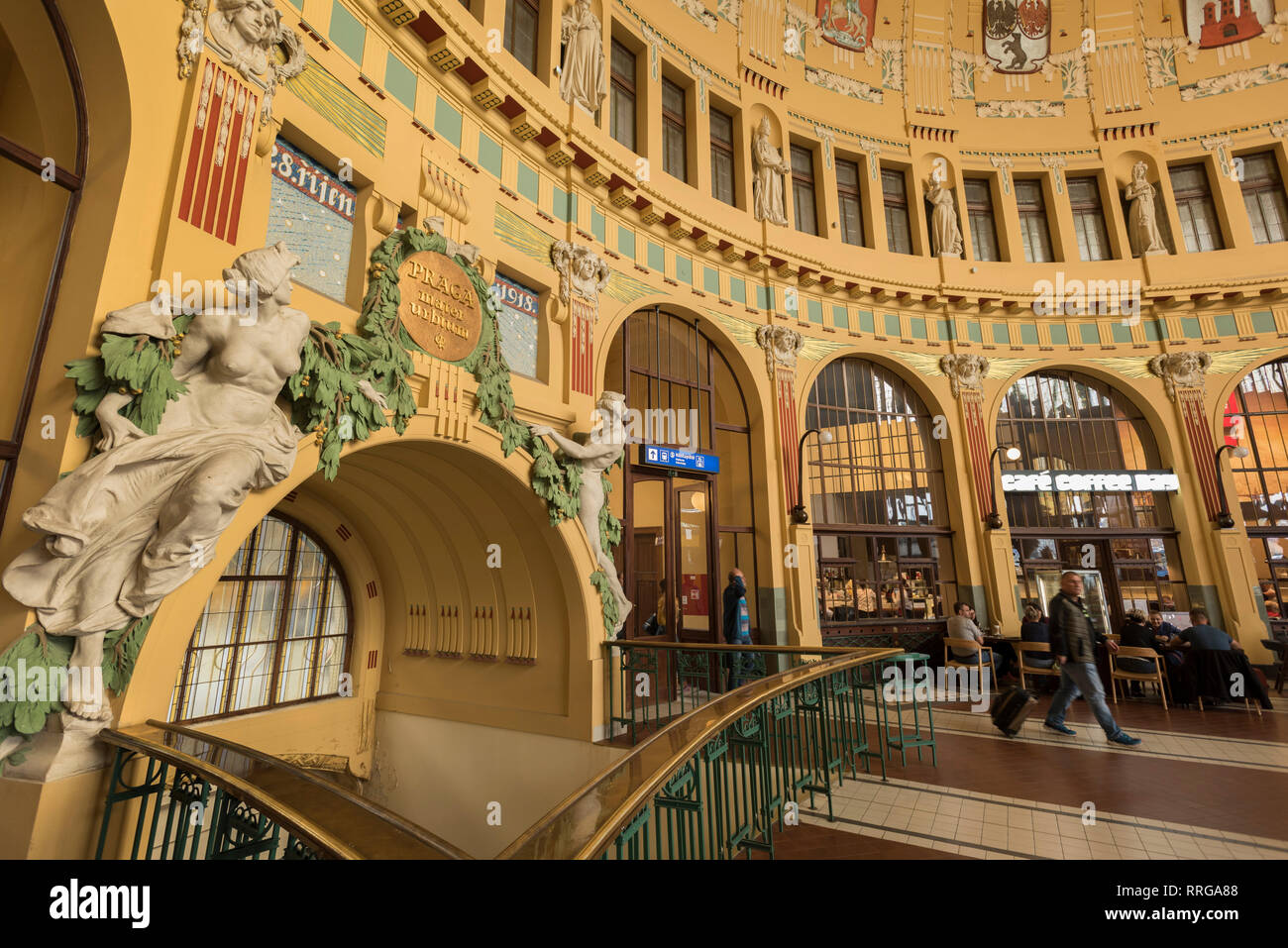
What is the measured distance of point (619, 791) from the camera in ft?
6.30

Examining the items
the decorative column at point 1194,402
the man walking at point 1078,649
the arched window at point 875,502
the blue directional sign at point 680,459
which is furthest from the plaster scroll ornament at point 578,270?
the decorative column at point 1194,402

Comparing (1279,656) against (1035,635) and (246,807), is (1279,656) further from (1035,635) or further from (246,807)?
(246,807)

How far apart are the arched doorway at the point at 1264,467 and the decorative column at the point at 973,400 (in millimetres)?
4933

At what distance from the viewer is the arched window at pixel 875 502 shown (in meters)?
10.7

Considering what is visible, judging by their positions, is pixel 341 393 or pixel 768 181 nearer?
pixel 341 393

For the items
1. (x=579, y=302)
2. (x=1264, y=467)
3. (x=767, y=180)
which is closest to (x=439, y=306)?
(x=579, y=302)

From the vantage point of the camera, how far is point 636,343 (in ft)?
28.7

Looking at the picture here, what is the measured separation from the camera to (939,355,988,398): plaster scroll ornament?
11734mm

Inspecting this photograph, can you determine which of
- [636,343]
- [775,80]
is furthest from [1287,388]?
[636,343]

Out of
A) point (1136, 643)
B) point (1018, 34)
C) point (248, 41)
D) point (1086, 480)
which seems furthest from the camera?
point (1018, 34)

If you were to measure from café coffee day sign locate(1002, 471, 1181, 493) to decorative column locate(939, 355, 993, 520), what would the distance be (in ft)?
2.23

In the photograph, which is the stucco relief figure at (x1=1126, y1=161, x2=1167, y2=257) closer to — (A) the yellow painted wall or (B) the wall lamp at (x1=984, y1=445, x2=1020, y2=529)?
(A) the yellow painted wall

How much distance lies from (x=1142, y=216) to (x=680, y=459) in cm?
1176

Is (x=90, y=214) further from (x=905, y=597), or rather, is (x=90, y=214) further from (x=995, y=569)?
(x=995, y=569)
